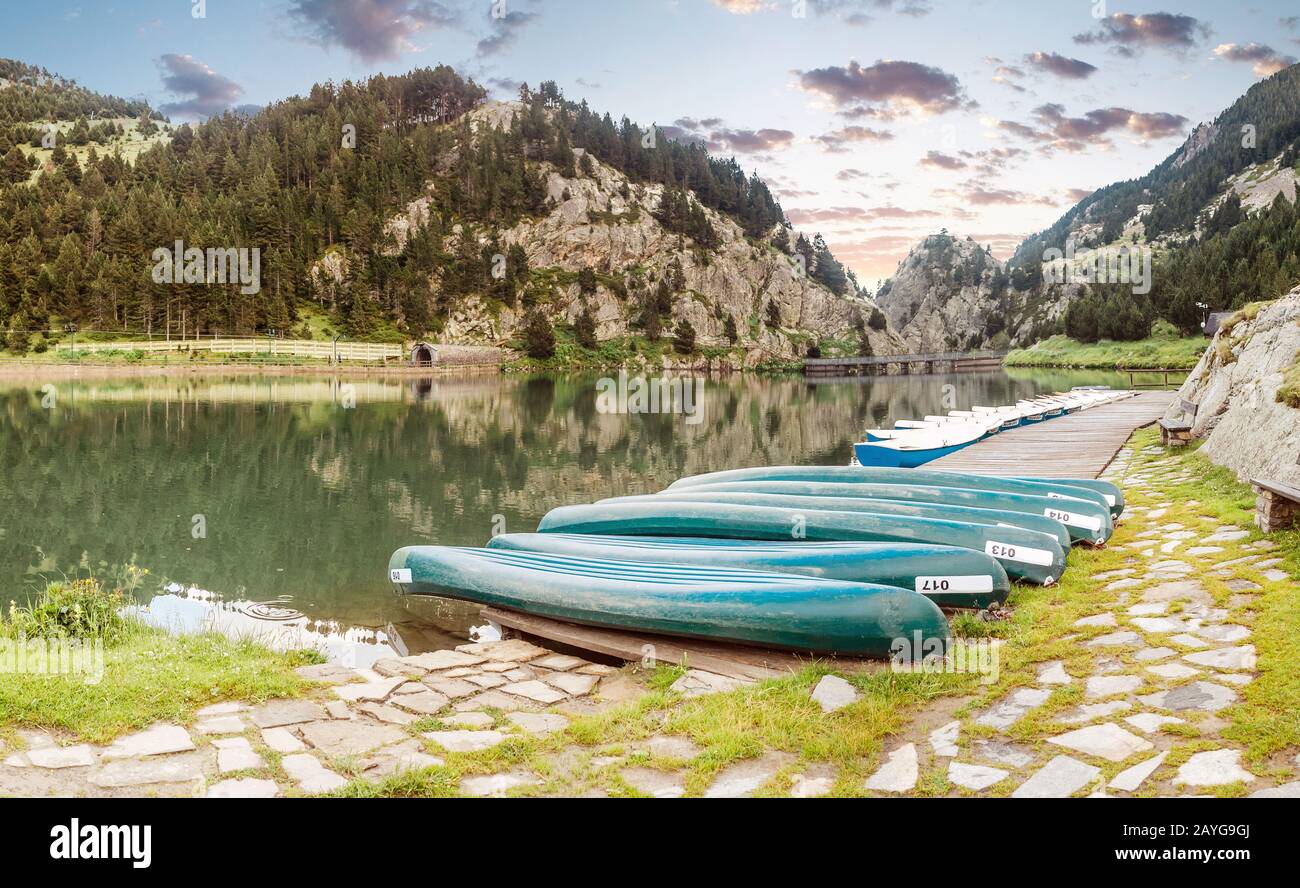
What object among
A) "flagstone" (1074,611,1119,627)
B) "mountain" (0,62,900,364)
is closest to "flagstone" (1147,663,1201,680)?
"flagstone" (1074,611,1119,627)

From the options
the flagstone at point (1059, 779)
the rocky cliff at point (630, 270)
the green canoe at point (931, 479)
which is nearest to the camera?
the flagstone at point (1059, 779)

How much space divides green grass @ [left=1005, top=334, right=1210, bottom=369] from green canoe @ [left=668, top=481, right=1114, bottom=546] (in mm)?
101901

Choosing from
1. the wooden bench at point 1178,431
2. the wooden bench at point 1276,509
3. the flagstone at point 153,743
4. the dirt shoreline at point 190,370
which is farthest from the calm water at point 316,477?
the dirt shoreline at point 190,370

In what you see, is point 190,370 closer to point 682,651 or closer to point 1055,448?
point 1055,448

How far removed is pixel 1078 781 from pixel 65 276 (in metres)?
116

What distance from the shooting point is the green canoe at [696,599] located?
8070mm

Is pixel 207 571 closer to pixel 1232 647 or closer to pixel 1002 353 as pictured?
pixel 1232 647

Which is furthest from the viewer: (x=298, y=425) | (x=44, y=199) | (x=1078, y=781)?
(x=44, y=199)

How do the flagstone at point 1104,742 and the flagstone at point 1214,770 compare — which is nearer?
the flagstone at point 1214,770

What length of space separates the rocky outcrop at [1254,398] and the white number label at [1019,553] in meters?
3.55

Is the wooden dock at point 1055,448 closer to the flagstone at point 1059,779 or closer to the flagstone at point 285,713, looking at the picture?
the flagstone at point 1059,779

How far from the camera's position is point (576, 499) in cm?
2491

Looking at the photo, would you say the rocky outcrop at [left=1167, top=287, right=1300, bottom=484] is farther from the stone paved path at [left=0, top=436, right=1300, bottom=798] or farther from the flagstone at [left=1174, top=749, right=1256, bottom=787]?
the flagstone at [left=1174, top=749, right=1256, bottom=787]
